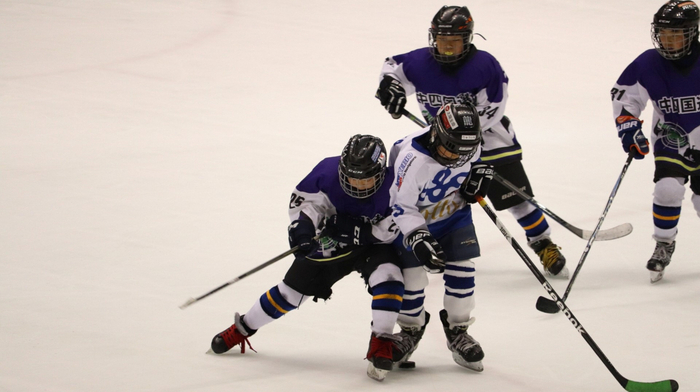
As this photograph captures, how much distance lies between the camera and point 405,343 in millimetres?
3230

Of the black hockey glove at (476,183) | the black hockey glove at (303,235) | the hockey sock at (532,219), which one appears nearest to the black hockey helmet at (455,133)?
the black hockey glove at (476,183)

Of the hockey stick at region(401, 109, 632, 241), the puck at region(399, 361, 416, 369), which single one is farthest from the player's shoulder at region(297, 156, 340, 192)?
the hockey stick at region(401, 109, 632, 241)

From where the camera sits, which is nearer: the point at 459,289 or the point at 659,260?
the point at 459,289

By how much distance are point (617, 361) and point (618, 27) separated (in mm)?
6442

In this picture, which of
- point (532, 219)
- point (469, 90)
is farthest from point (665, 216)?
point (469, 90)

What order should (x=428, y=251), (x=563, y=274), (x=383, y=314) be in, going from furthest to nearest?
(x=563, y=274), (x=383, y=314), (x=428, y=251)

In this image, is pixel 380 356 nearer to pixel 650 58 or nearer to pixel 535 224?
pixel 535 224

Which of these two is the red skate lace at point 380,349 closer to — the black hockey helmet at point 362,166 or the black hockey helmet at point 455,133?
the black hockey helmet at point 362,166

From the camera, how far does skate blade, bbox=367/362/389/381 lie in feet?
10.1

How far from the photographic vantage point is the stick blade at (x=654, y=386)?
2.87 meters

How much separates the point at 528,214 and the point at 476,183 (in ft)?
3.76

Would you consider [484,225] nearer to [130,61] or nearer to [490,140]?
[490,140]

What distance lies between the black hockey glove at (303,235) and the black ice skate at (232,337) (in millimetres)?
420

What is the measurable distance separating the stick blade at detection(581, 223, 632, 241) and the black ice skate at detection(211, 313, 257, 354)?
1.62 meters
